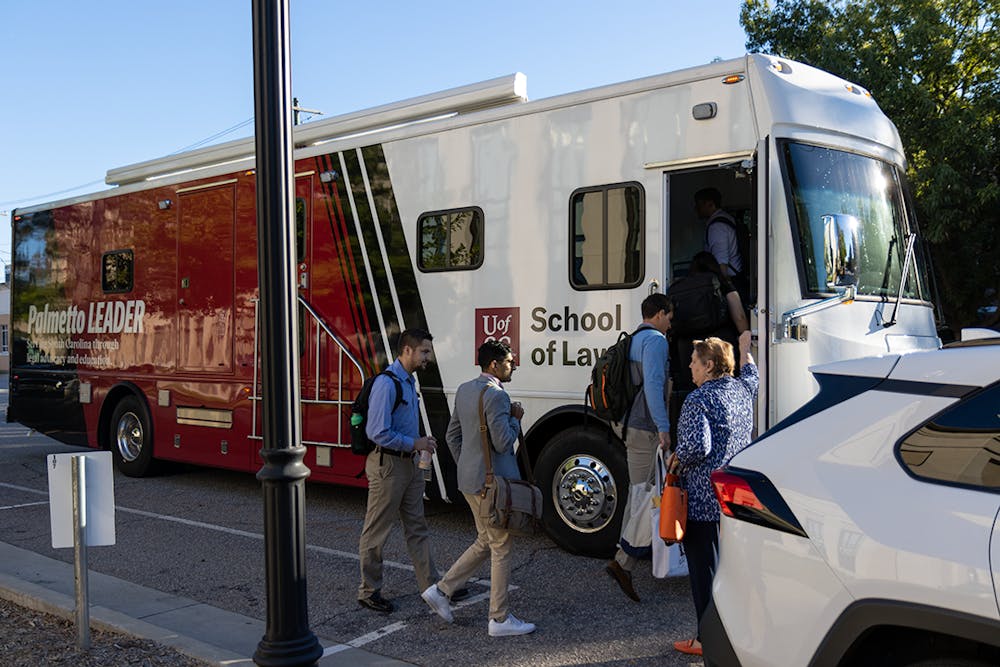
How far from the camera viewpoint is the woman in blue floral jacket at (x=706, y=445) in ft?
15.3

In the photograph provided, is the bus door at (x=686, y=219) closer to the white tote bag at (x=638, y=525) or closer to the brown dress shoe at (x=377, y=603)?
the white tote bag at (x=638, y=525)

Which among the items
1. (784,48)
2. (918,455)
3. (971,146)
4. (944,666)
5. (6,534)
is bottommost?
(6,534)

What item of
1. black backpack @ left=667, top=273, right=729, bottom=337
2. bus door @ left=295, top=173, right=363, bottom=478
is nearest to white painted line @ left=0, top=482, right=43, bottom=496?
bus door @ left=295, top=173, right=363, bottom=478

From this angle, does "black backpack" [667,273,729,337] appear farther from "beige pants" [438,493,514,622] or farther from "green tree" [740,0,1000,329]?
"green tree" [740,0,1000,329]

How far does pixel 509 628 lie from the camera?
5.10 m

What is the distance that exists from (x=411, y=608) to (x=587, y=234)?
9.35 ft

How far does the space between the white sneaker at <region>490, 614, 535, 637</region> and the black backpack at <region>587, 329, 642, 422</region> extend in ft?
5.07

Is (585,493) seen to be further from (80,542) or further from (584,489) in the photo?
(80,542)

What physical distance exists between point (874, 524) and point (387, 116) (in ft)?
21.0

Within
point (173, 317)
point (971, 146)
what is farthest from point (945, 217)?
point (173, 317)

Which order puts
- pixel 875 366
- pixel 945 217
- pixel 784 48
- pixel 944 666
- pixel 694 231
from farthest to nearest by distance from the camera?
pixel 784 48, pixel 945 217, pixel 694 231, pixel 875 366, pixel 944 666

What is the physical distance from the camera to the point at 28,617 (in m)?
5.47

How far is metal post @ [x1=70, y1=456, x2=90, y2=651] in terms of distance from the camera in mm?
4754

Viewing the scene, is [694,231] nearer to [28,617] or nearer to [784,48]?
[28,617]
